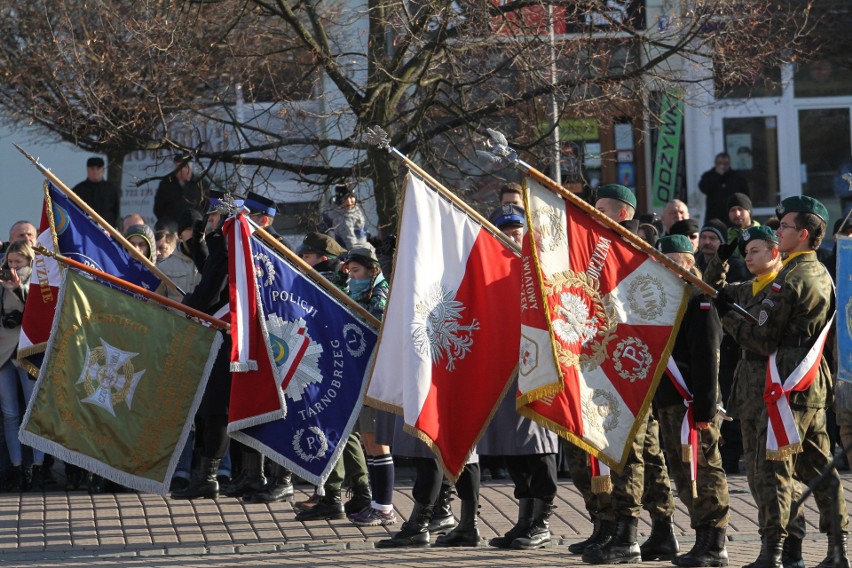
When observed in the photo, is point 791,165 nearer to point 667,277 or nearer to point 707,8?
point 707,8

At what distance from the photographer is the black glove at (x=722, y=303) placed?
7.65 metres

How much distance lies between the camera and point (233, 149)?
1399 cm

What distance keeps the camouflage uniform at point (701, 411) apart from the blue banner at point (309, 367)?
2.03 m

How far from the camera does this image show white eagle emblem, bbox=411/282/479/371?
8.45m

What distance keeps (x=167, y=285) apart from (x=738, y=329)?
178 inches

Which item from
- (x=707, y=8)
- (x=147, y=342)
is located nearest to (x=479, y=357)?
(x=147, y=342)

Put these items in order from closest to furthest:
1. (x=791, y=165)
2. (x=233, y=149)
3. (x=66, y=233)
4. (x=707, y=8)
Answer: (x=66, y=233) < (x=707, y=8) < (x=233, y=149) < (x=791, y=165)

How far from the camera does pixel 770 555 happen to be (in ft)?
24.7

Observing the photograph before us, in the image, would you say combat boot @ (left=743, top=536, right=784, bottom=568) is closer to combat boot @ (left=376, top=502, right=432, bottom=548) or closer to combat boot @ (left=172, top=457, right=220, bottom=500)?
combat boot @ (left=376, top=502, right=432, bottom=548)

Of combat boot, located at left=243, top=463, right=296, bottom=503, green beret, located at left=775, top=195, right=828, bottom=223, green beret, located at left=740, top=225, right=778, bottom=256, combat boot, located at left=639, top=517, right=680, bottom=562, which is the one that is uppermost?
green beret, located at left=775, top=195, right=828, bottom=223

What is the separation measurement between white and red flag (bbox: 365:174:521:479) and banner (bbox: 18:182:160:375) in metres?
2.65

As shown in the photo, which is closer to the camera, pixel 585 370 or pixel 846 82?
pixel 585 370

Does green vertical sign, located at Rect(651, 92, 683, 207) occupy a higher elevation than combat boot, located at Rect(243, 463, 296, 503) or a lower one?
higher

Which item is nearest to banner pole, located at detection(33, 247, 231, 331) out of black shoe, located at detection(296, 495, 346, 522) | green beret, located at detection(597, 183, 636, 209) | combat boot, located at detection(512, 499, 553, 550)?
black shoe, located at detection(296, 495, 346, 522)
